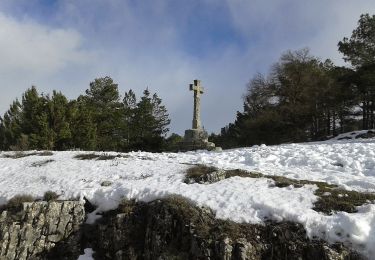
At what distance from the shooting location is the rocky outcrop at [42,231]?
1049cm

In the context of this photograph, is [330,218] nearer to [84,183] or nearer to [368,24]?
[84,183]

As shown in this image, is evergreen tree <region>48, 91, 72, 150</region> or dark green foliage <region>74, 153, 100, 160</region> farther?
evergreen tree <region>48, 91, 72, 150</region>

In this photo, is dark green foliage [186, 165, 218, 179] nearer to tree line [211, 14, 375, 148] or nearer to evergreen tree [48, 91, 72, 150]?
evergreen tree [48, 91, 72, 150]

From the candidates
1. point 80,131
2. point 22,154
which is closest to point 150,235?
point 22,154

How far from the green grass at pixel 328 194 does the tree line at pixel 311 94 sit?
2411cm

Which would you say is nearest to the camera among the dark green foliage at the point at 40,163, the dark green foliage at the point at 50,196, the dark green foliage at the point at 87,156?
the dark green foliage at the point at 50,196

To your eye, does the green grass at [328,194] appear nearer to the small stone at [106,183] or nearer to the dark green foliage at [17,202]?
the small stone at [106,183]

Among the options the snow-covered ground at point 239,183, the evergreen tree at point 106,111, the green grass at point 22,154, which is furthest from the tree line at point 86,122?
the snow-covered ground at point 239,183

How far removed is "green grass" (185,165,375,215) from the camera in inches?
377

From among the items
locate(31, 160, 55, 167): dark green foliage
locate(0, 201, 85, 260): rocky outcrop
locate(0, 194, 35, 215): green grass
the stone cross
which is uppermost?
the stone cross

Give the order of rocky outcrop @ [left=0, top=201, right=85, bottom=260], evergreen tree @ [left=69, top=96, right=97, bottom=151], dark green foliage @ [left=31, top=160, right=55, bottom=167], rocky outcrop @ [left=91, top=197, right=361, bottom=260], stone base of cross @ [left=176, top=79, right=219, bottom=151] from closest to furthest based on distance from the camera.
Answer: rocky outcrop @ [left=91, top=197, right=361, bottom=260]
rocky outcrop @ [left=0, top=201, right=85, bottom=260]
dark green foliage @ [left=31, top=160, right=55, bottom=167]
stone base of cross @ [left=176, top=79, right=219, bottom=151]
evergreen tree @ [left=69, top=96, right=97, bottom=151]

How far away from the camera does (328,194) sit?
10.3 m

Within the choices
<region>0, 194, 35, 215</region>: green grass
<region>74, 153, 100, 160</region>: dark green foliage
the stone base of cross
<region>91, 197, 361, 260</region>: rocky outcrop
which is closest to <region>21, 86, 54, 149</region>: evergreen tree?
the stone base of cross

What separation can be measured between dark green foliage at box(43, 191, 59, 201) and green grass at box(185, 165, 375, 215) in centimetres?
351
